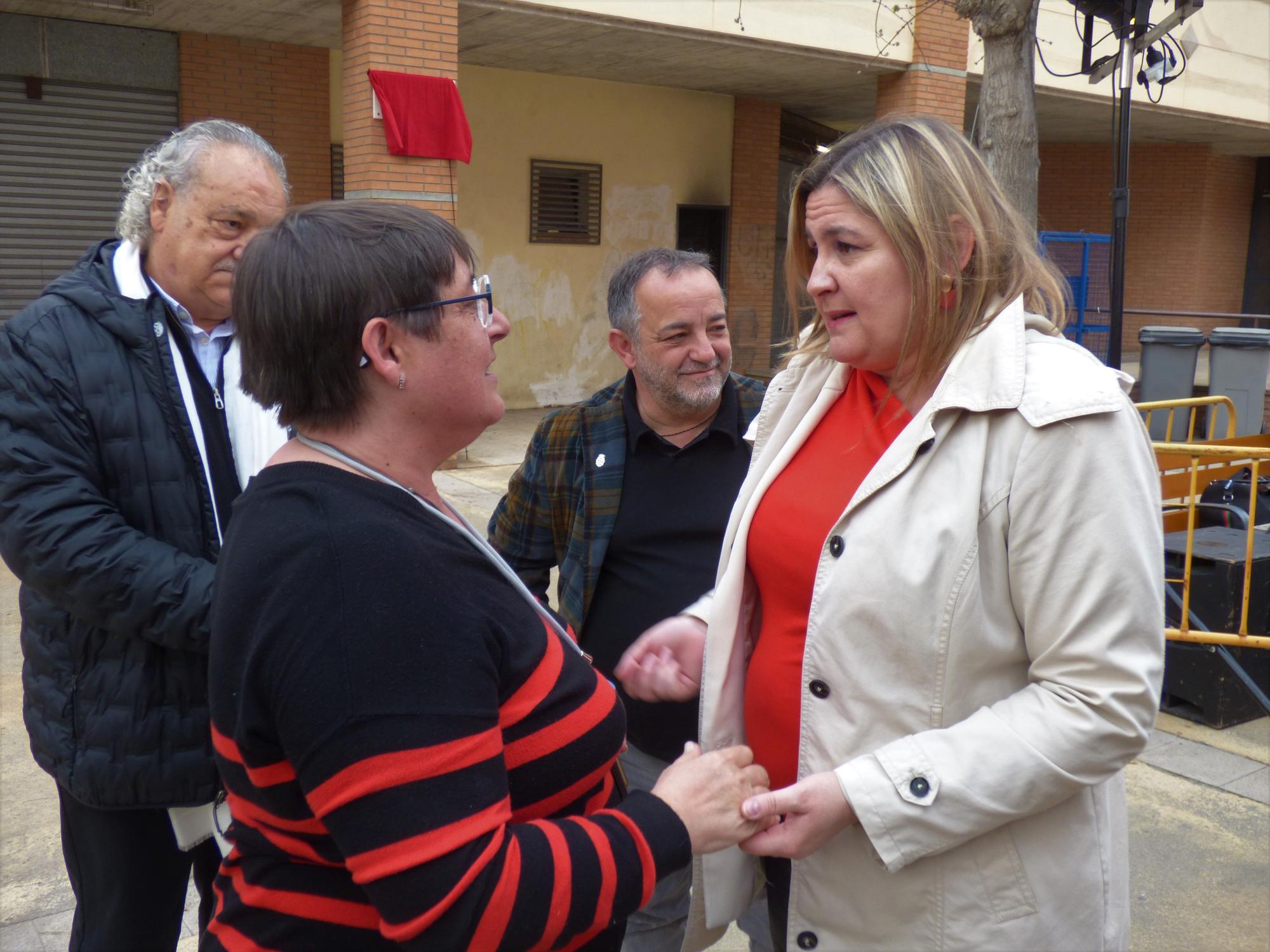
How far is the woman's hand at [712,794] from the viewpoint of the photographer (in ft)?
4.84

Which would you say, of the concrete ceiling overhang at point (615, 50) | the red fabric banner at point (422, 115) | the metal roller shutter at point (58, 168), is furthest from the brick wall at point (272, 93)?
the red fabric banner at point (422, 115)

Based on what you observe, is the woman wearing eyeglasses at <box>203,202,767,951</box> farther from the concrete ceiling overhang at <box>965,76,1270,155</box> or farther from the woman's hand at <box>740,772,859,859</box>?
the concrete ceiling overhang at <box>965,76,1270,155</box>

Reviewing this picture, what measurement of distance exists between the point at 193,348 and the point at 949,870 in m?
1.77

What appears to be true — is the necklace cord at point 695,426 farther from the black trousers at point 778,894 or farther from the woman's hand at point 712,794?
the woman's hand at point 712,794

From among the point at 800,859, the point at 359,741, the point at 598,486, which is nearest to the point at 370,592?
the point at 359,741

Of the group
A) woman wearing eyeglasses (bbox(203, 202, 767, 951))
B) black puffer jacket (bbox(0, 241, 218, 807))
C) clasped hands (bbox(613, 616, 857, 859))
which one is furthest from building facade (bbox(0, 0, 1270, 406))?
clasped hands (bbox(613, 616, 857, 859))

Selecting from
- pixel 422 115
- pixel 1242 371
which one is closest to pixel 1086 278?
pixel 1242 371

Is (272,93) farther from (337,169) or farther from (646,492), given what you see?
(646,492)

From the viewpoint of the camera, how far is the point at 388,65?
916 centimetres

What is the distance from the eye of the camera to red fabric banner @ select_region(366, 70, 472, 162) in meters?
9.13

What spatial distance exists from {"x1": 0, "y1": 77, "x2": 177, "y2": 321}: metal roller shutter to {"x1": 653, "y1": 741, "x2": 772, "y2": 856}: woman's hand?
10.0 metres

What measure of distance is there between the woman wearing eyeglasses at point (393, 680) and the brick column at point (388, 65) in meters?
8.21

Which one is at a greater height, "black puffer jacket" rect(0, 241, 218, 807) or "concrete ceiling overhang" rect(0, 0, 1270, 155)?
"concrete ceiling overhang" rect(0, 0, 1270, 155)

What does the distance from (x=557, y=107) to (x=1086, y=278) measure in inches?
336
